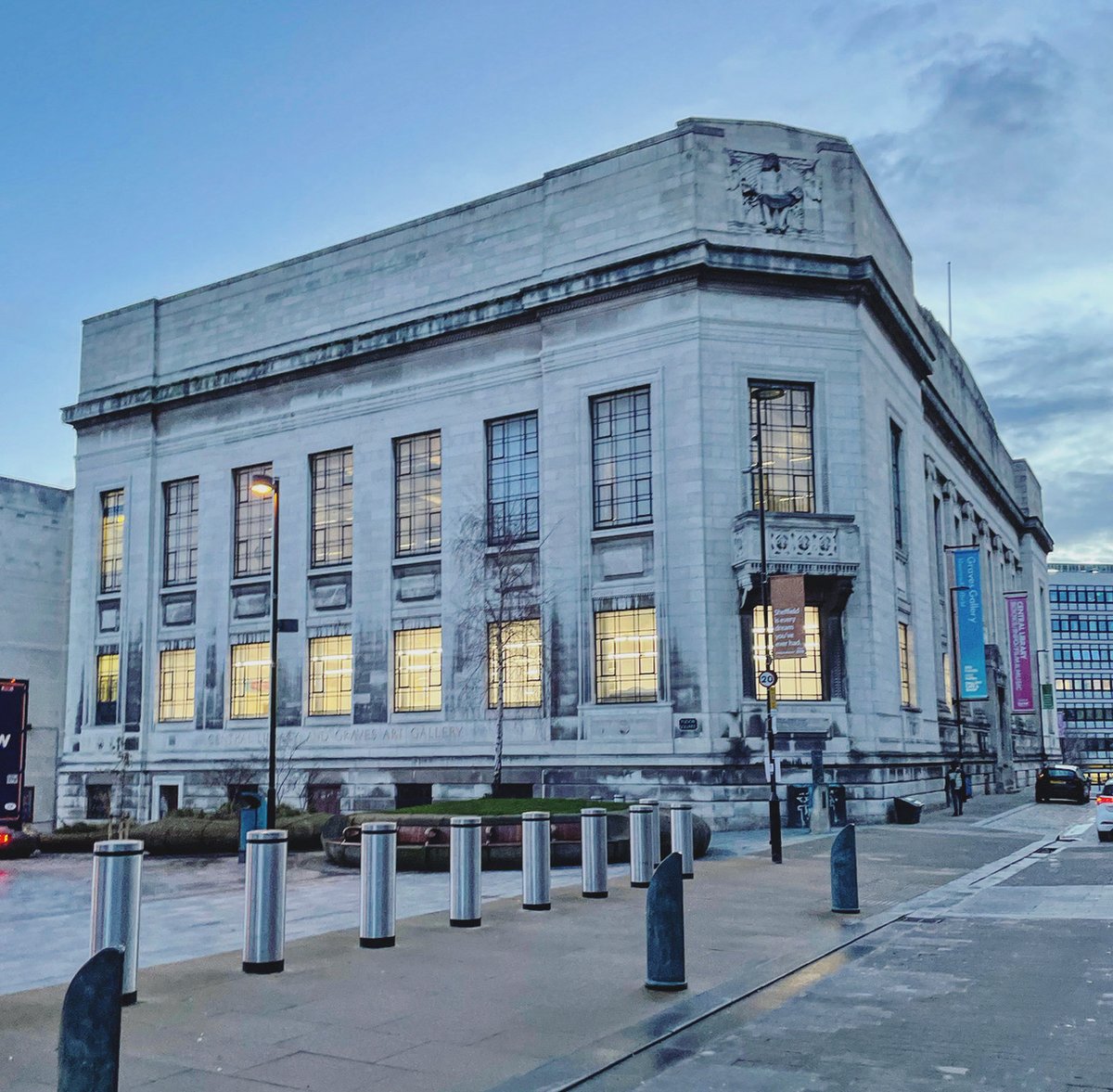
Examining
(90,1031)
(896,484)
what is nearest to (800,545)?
(896,484)

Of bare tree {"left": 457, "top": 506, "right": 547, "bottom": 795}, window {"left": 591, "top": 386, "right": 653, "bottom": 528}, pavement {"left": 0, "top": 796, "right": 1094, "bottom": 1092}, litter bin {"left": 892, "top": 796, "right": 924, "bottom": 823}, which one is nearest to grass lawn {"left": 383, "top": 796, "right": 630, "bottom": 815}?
pavement {"left": 0, "top": 796, "right": 1094, "bottom": 1092}

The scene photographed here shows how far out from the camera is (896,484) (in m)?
40.7

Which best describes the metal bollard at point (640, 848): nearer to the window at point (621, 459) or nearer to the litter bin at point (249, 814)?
the litter bin at point (249, 814)

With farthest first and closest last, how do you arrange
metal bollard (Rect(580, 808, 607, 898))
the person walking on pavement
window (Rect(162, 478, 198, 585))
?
window (Rect(162, 478, 198, 585)) < the person walking on pavement < metal bollard (Rect(580, 808, 607, 898))

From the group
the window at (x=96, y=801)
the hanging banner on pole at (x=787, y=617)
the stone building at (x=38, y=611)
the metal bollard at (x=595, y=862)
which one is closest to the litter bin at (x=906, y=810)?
the hanging banner on pole at (x=787, y=617)

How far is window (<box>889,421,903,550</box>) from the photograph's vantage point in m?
39.3

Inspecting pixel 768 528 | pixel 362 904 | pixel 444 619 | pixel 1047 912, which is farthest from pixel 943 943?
pixel 444 619

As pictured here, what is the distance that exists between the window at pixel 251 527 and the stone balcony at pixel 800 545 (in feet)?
60.2

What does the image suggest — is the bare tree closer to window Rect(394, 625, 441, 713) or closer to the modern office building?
window Rect(394, 625, 441, 713)

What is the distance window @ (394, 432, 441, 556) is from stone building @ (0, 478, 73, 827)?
817 inches

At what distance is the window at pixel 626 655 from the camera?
110 feet

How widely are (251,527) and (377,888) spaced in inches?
1306

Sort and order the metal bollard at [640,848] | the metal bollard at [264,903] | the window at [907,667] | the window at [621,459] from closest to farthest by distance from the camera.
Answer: the metal bollard at [264,903] → the metal bollard at [640,848] → the window at [621,459] → the window at [907,667]

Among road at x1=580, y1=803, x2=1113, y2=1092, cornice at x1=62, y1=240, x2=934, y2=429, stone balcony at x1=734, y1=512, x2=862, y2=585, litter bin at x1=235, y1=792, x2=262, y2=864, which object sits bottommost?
road at x1=580, y1=803, x2=1113, y2=1092
